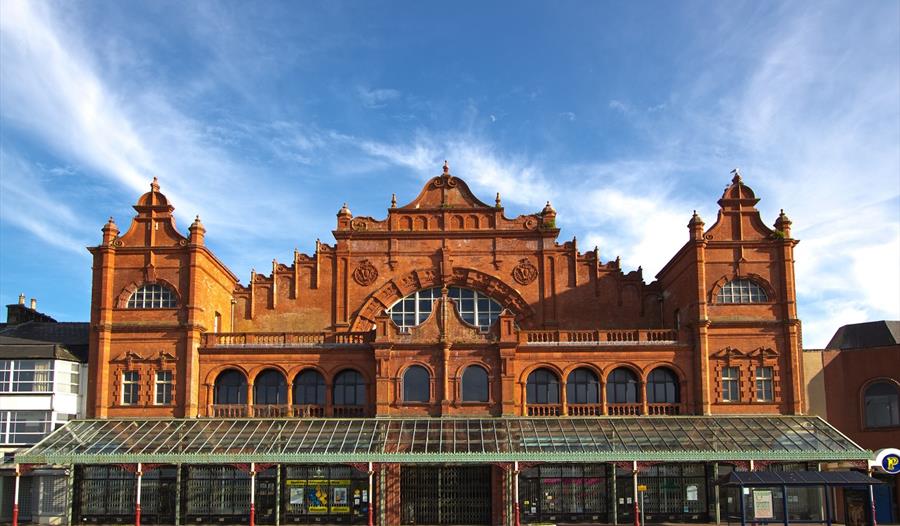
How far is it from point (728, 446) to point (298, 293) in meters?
22.1

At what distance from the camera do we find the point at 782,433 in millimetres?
40000

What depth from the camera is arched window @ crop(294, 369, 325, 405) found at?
144 feet

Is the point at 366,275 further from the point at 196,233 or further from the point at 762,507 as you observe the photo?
the point at 762,507

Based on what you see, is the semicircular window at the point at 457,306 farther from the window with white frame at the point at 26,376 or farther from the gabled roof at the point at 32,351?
the window with white frame at the point at 26,376

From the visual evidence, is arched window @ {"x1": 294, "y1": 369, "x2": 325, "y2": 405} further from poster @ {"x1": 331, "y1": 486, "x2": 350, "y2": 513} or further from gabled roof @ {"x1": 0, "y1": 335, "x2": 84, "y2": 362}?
gabled roof @ {"x1": 0, "y1": 335, "x2": 84, "y2": 362}

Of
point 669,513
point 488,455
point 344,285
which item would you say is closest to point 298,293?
point 344,285

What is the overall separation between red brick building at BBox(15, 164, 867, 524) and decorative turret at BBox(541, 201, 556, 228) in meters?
0.08

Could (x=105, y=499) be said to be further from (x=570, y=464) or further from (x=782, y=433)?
(x=782, y=433)

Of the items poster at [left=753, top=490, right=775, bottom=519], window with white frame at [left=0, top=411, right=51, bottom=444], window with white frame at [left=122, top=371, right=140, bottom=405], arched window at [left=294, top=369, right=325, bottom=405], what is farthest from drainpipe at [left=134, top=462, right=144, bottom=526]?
poster at [left=753, top=490, right=775, bottom=519]

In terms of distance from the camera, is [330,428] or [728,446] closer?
[728,446]

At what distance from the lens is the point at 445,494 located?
133ft

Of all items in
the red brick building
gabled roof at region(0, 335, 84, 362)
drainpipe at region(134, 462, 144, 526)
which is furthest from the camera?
gabled roof at region(0, 335, 84, 362)

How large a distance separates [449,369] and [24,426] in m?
19.7

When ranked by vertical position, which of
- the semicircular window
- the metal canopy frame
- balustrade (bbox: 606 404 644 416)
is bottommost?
the metal canopy frame
